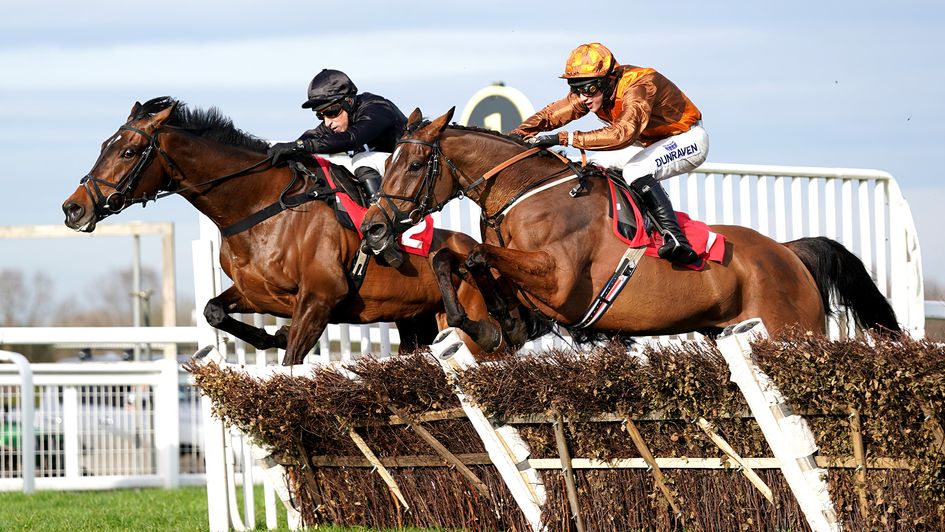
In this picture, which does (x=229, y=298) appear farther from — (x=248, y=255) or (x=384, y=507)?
(x=384, y=507)

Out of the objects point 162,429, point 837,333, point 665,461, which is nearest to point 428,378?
point 665,461

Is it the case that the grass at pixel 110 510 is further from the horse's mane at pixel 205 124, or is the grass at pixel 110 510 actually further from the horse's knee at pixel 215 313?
the horse's mane at pixel 205 124

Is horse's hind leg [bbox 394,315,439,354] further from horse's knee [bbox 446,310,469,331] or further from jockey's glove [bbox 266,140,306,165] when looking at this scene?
horse's knee [bbox 446,310,469,331]

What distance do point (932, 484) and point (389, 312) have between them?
352cm

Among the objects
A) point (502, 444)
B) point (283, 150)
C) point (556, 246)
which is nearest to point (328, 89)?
point (283, 150)

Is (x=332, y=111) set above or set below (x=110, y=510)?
above

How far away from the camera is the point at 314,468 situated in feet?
19.7

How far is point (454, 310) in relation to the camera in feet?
17.8

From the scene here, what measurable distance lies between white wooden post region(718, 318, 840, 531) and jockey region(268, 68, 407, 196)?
121 inches

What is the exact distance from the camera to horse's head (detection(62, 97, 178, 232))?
6.29m

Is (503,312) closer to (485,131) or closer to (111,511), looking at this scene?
(485,131)

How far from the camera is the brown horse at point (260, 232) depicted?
647 cm

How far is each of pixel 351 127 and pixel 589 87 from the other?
1.41 metres

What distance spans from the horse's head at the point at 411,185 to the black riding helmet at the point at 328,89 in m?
1.01
